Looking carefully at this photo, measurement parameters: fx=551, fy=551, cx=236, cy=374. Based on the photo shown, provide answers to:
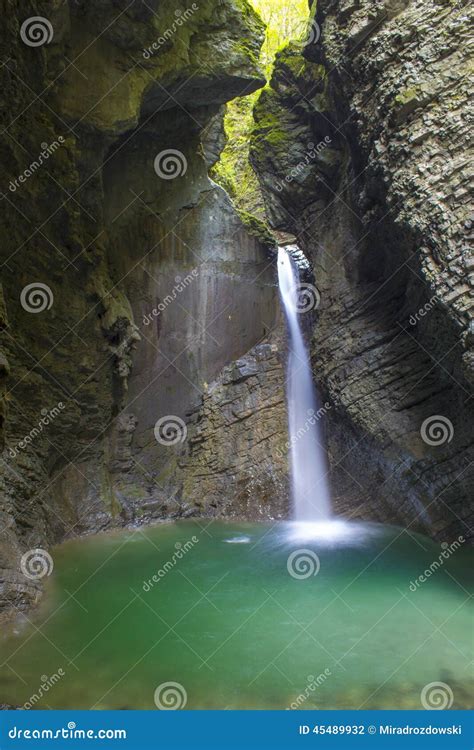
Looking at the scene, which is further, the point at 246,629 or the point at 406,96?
the point at 406,96

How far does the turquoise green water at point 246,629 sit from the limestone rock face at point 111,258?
1310 millimetres

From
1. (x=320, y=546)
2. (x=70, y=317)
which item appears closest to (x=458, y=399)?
(x=320, y=546)

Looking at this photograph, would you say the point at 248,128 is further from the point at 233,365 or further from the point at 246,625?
the point at 246,625

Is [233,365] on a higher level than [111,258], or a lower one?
higher

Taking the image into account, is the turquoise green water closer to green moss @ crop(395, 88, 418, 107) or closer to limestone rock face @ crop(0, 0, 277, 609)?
limestone rock face @ crop(0, 0, 277, 609)

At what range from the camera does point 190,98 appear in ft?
43.6

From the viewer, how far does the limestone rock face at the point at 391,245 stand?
9.65m

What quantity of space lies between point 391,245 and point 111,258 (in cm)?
706

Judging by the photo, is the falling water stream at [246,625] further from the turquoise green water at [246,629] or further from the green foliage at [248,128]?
the green foliage at [248,128]

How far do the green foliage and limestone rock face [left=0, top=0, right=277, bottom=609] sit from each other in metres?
3.49

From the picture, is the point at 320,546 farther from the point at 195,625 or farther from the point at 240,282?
the point at 240,282

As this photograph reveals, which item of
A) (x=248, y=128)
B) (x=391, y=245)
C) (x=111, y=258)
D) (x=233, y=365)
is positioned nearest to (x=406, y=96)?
(x=391, y=245)

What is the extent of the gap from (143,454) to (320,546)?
5705 mm

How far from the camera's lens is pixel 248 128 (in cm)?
2403
